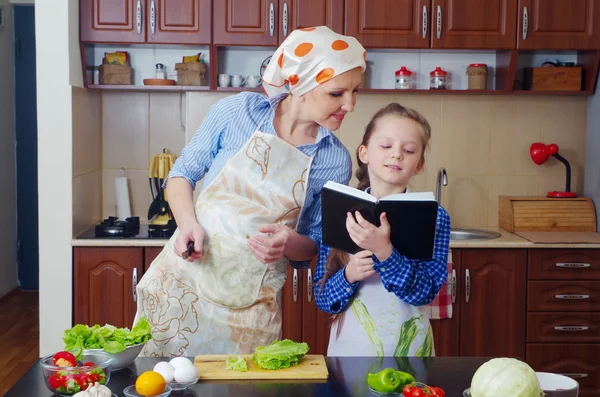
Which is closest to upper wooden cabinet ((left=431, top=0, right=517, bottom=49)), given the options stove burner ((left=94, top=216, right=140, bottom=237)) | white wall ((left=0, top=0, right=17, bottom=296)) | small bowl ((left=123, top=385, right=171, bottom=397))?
stove burner ((left=94, top=216, right=140, bottom=237))

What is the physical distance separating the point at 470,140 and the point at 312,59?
91.0 inches

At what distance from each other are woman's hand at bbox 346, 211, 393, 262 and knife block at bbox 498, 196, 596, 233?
7.46 ft

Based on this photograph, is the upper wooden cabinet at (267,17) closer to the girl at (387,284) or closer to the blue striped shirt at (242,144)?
the blue striped shirt at (242,144)

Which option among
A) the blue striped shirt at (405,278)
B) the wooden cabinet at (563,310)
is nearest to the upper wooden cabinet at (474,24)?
the wooden cabinet at (563,310)

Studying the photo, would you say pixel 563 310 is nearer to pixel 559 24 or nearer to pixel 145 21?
pixel 559 24

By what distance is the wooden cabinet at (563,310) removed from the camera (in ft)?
12.4

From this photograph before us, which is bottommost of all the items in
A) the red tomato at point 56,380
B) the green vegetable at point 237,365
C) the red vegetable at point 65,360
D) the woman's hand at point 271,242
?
the green vegetable at point 237,365

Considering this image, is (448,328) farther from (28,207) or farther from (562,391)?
(28,207)

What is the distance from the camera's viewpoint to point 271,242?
7.07 ft

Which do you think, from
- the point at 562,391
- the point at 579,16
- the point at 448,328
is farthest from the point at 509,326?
the point at 562,391

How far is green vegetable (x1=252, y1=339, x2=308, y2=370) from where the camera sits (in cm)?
178

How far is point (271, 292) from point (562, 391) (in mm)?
950

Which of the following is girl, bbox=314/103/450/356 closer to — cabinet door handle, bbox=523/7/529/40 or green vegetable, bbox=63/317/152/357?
green vegetable, bbox=63/317/152/357

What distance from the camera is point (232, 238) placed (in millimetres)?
2252
